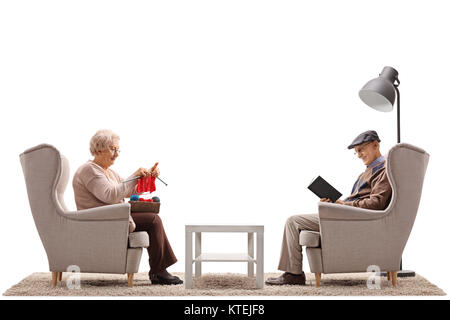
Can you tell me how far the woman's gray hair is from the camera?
5812 mm

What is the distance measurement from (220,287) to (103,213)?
3.65ft

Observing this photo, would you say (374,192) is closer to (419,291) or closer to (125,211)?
(419,291)

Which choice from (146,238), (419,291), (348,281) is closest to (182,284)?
(146,238)

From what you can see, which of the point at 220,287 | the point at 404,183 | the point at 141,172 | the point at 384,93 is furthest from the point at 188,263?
the point at 384,93

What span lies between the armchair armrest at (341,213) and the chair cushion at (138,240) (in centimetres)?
142

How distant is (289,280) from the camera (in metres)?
5.72

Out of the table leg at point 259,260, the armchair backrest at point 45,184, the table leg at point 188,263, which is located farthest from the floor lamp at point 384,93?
the armchair backrest at point 45,184

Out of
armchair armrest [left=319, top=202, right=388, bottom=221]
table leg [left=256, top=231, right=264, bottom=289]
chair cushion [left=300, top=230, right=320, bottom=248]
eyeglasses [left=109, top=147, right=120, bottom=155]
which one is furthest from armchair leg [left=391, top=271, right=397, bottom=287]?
eyeglasses [left=109, top=147, right=120, bottom=155]

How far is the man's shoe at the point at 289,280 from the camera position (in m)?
5.71

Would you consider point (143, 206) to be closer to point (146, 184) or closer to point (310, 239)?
point (146, 184)

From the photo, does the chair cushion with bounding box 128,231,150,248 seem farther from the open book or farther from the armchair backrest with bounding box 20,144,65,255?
the open book

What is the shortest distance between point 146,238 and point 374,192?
75.5 inches

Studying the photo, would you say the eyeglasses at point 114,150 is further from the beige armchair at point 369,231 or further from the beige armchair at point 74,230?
the beige armchair at point 369,231

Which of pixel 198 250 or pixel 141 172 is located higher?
pixel 141 172
